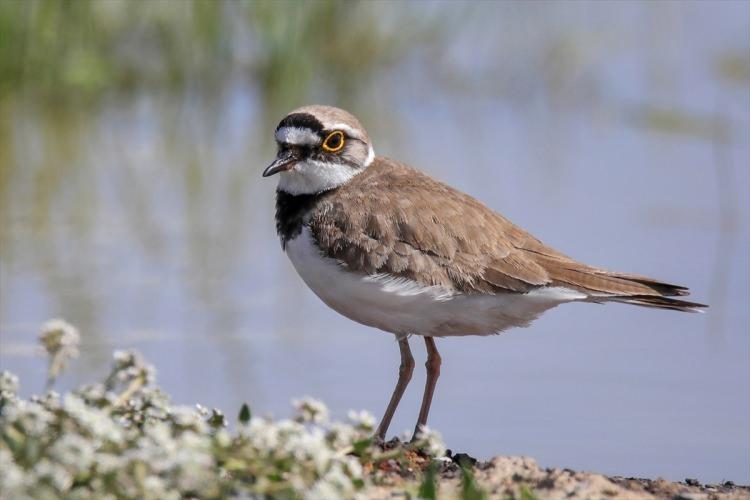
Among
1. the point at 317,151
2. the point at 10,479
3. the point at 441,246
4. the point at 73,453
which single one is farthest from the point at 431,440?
the point at 317,151

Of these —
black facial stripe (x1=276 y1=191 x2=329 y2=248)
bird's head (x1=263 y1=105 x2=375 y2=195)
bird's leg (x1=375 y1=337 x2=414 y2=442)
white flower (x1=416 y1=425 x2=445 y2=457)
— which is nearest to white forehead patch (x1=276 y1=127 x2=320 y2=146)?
bird's head (x1=263 y1=105 x2=375 y2=195)

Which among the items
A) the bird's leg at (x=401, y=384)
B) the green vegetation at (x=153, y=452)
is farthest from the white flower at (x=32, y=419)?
the bird's leg at (x=401, y=384)

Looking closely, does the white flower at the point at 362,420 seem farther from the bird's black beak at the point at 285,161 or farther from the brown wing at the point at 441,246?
the bird's black beak at the point at 285,161

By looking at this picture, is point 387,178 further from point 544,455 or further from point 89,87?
point 89,87

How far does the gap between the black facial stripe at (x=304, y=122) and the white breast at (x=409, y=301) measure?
0.60 meters

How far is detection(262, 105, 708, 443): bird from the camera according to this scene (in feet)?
19.8

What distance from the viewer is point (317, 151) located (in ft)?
21.6

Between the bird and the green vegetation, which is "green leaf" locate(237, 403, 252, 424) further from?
the bird

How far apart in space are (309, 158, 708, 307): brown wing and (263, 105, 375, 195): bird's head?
0.14 m

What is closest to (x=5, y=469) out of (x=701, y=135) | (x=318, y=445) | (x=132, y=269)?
(x=318, y=445)

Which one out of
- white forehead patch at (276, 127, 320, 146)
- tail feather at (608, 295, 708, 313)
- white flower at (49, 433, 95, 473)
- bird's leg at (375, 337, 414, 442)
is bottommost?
white flower at (49, 433, 95, 473)

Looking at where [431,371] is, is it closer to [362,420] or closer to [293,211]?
[293,211]

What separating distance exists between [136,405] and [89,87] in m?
9.14

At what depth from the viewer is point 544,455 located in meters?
6.58
